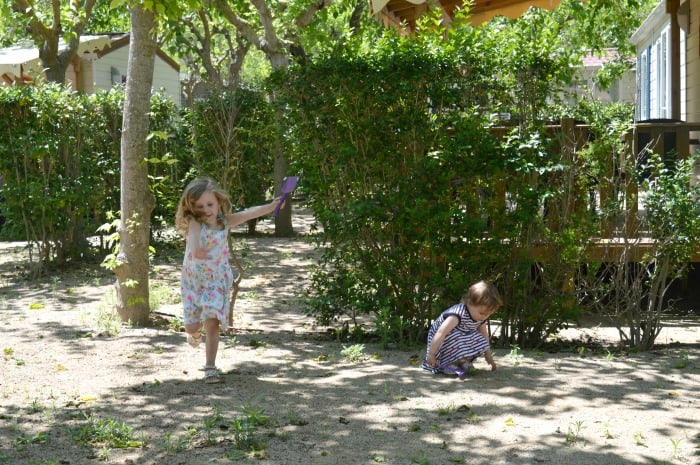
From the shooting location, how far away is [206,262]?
6.00m

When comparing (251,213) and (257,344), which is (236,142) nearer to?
(257,344)

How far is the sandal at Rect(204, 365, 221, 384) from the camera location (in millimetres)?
5836

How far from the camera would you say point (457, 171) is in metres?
6.96

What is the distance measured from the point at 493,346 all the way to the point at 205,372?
2.47 metres

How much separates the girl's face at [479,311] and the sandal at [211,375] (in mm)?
1680

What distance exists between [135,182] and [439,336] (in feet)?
10.3

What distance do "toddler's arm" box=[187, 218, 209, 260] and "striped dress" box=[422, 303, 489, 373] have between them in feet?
5.24

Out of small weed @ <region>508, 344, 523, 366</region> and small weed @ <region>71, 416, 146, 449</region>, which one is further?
small weed @ <region>508, 344, 523, 366</region>

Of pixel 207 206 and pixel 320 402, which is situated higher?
pixel 207 206

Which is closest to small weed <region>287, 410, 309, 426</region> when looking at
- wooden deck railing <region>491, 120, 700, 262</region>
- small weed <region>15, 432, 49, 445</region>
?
small weed <region>15, 432, 49, 445</region>

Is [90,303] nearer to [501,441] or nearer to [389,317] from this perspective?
[389,317]

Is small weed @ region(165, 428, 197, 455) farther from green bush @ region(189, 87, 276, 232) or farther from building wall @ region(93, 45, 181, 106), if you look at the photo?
building wall @ region(93, 45, 181, 106)

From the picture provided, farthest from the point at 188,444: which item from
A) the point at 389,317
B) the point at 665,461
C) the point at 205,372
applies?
the point at 389,317

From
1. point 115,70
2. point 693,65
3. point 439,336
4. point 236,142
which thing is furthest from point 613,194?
point 115,70
